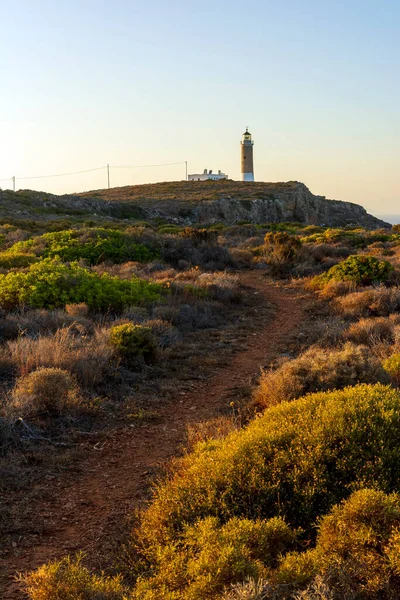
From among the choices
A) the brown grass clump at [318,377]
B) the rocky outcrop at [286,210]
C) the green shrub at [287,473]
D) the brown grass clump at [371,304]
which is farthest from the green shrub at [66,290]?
the rocky outcrop at [286,210]

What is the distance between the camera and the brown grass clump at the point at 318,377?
632cm

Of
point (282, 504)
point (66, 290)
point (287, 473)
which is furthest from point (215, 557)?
point (66, 290)

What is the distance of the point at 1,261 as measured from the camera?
15281mm

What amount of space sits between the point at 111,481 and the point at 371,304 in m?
8.70

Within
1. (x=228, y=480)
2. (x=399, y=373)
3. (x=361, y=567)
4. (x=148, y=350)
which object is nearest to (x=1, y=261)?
(x=148, y=350)

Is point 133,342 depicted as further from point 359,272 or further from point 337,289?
point 359,272

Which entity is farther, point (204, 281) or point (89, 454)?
point (204, 281)

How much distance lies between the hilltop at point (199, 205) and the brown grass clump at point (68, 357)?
31726 millimetres

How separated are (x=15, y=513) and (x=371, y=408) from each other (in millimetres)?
3054

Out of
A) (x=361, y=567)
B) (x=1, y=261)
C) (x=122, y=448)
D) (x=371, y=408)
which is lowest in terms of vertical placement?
(x=122, y=448)

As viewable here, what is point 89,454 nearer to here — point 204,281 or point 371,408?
point 371,408

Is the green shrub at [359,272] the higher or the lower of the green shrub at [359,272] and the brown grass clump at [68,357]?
the higher

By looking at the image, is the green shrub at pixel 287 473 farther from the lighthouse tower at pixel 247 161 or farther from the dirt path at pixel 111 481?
the lighthouse tower at pixel 247 161

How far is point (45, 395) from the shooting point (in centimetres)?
606
